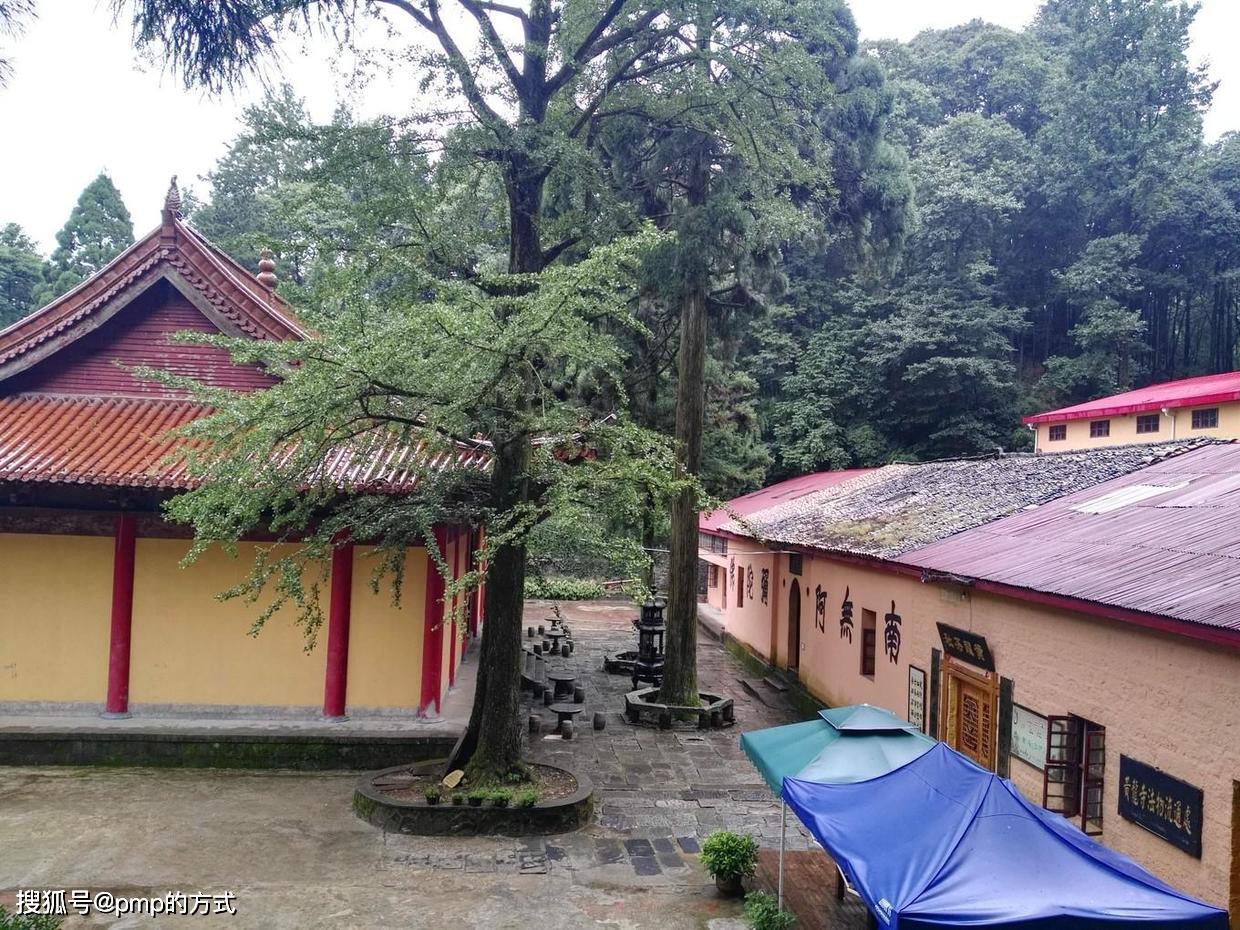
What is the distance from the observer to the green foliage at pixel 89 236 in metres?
40.5

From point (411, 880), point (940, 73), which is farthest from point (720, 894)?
point (940, 73)

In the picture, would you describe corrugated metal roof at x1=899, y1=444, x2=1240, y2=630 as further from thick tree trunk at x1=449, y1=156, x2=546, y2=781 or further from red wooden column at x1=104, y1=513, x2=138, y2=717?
red wooden column at x1=104, y1=513, x2=138, y2=717

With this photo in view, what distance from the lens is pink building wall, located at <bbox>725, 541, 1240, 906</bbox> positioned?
5.82 m

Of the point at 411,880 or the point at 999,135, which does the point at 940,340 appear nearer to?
the point at 999,135

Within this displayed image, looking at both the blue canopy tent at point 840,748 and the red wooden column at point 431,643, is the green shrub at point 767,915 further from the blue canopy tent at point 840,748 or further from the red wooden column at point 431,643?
the red wooden column at point 431,643

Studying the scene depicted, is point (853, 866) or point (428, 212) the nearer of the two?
point (853, 866)

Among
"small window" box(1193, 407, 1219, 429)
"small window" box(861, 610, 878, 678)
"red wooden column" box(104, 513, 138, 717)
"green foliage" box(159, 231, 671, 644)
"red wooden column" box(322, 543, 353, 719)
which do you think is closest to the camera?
"green foliage" box(159, 231, 671, 644)

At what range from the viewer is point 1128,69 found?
3253 centimetres

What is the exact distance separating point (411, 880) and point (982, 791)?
523 centimetres

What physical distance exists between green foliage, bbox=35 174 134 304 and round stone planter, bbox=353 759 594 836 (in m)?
38.9

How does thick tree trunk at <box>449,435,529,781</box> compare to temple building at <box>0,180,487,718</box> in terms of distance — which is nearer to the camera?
thick tree trunk at <box>449,435,529,781</box>

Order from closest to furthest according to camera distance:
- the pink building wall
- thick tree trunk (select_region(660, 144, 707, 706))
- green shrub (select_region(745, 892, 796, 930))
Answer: the pink building wall, green shrub (select_region(745, 892, 796, 930)), thick tree trunk (select_region(660, 144, 707, 706))

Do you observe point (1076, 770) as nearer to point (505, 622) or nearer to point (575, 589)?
point (505, 622)

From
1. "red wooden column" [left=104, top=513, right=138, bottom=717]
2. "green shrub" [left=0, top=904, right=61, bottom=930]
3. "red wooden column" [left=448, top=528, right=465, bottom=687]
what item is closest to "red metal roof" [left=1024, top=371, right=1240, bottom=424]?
"red wooden column" [left=448, top=528, right=465, bottom=687]
